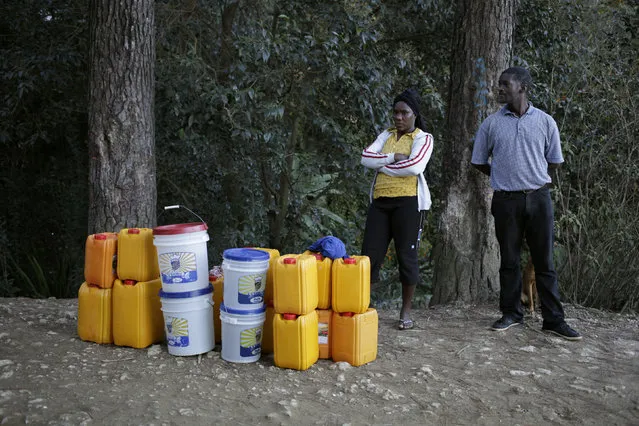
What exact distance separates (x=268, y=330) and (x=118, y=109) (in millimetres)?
2603

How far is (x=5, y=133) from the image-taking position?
8672 mm

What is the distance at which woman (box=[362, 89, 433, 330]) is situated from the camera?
18.0 feet

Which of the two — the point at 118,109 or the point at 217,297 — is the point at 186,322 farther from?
the point at 118,109

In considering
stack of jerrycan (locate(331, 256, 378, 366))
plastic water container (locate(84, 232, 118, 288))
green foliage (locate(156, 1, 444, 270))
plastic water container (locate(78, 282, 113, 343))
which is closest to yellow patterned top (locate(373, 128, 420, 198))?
stack of jerrycan (locate(331, 256, 378, 366))

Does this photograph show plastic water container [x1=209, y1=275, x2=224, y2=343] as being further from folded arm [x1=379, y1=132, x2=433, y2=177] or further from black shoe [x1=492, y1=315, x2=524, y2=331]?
black shoe [x1=492, y1=315, x2=524, y2=331]

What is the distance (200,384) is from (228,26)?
595cm

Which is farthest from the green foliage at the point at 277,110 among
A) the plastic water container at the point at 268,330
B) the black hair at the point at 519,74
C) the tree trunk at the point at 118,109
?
the plastic water container at the point at 268,330

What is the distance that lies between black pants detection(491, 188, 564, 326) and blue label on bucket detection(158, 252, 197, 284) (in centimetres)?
269

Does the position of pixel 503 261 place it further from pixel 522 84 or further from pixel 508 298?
pixel 522 84

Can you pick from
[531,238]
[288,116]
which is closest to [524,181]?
[531,238]

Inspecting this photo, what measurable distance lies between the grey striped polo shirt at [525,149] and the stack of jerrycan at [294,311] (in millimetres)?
1941

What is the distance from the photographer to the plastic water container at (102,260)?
17.0ft

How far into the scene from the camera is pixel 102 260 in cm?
520

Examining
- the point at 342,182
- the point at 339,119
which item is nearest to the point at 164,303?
the point at 339,119
